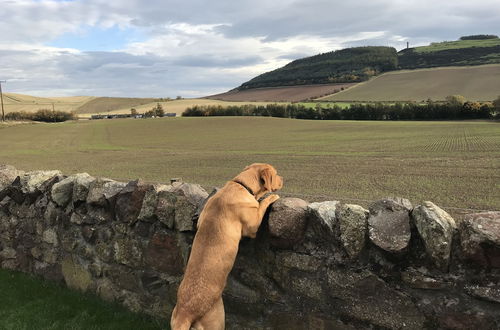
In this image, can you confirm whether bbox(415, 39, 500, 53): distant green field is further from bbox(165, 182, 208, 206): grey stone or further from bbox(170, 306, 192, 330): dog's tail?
bbox(170, 306, 192, 330): dog's tail

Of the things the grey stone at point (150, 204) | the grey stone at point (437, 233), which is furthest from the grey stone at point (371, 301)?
the grey stone at point (150, 204)

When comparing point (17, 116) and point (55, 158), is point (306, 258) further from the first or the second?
point (17, 116)

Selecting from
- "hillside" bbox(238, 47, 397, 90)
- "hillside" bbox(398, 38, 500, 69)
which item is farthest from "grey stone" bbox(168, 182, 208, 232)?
"hillside" bbox(398, 38, 500, 69)

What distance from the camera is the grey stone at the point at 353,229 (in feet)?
10.6

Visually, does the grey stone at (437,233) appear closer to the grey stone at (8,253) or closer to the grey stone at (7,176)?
the grey stone at (8,253)

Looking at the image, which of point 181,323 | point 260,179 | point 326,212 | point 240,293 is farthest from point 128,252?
point 326,212

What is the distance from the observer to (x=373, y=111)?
55.5 m

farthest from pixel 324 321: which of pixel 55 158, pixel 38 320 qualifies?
pixel 55 158

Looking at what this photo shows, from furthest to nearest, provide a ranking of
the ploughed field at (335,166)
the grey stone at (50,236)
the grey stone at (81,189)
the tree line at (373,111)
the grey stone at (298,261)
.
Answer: the tree line at (373,111)
the ploughed field at (335,166)
the grey stone at (50,236)
the grey stone at (81,189)
the grey stone at (298,261)

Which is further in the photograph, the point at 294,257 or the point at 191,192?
the point at 191,192

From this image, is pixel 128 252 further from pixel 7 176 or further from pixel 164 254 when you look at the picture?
pixel 7 176

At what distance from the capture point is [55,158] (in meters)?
26.5

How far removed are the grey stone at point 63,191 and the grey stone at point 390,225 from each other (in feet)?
13.3

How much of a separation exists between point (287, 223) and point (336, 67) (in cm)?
12984
